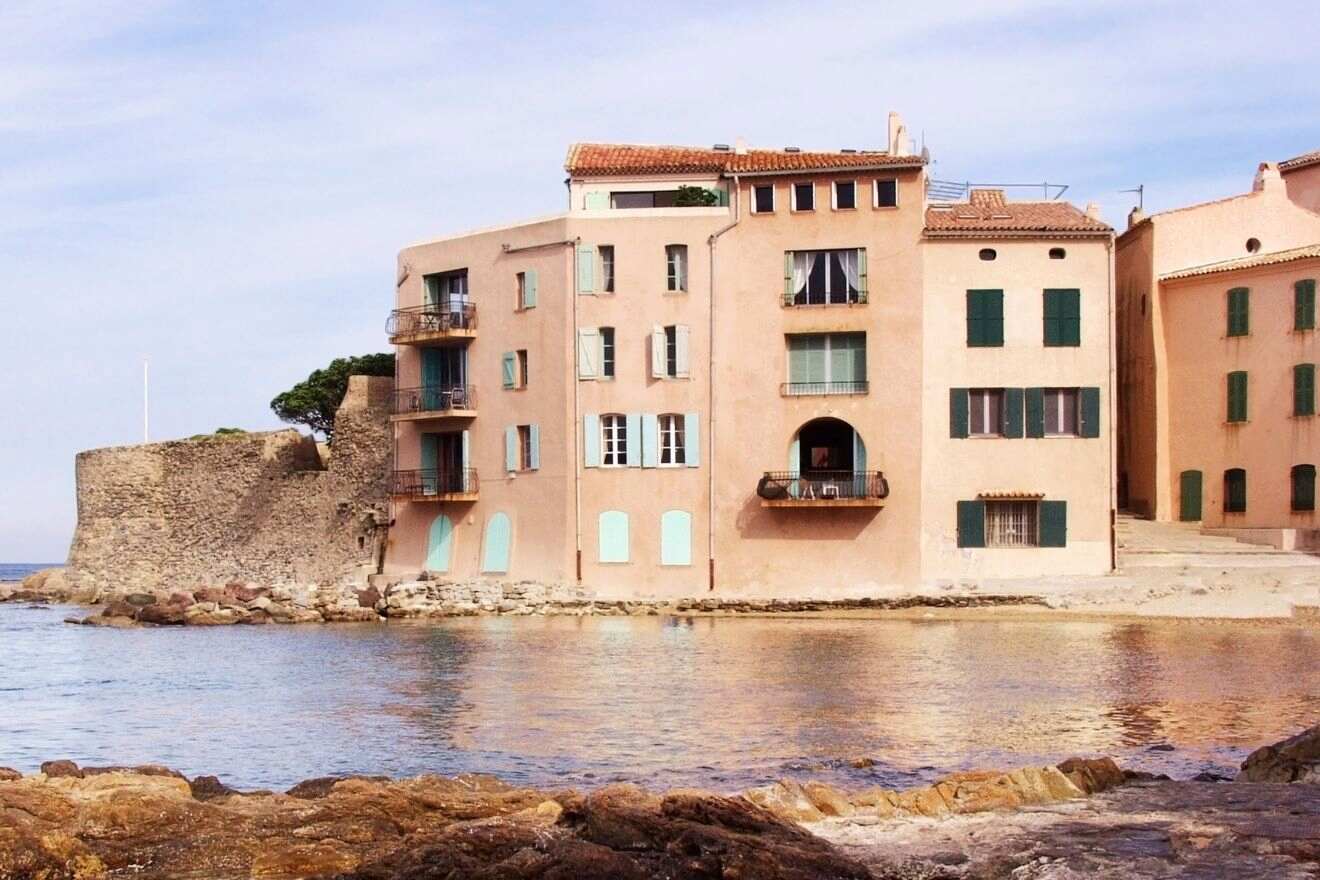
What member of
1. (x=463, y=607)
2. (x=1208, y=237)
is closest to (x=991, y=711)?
(x=463, y=607)

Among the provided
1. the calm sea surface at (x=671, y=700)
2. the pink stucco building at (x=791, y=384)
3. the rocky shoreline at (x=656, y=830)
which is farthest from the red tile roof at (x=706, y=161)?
the rocky shoreline at (x=656, y=830)

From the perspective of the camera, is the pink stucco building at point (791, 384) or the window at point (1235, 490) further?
the window at point (1235, 490)

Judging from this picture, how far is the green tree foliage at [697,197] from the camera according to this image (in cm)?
4631

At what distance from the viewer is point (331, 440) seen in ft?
179

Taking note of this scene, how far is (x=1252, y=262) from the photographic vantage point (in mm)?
44469

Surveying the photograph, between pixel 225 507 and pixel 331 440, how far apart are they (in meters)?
6.60

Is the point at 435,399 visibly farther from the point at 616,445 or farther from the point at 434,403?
the point at 616,445

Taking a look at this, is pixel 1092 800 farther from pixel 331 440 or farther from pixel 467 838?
pixel 331 440

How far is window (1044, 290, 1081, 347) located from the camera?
42.9 metres

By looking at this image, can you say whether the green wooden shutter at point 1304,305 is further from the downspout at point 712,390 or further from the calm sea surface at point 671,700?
the downspout at point 712,390

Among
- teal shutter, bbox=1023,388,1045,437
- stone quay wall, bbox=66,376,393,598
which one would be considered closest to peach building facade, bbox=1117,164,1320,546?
teal shutter, bbox=1023,388,1045,437

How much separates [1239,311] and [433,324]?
2341 centimetres

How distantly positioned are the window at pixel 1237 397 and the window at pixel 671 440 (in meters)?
15.2

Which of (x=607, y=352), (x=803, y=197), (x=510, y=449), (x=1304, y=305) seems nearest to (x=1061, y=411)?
(x=1304, y=305)
